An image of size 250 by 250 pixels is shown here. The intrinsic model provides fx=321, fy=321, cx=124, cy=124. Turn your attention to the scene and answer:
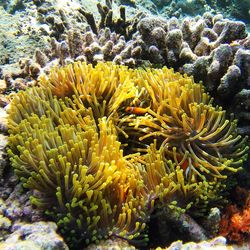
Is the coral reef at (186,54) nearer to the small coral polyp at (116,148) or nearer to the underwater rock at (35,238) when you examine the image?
the small coral polyp at (116,148)

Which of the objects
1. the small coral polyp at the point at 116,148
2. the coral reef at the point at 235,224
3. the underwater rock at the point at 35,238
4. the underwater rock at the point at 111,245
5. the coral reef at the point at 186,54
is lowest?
the coral reef at the point at 235,224

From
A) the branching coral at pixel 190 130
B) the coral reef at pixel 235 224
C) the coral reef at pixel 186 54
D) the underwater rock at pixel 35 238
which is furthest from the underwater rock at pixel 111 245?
the coral reef at pixel 186 54

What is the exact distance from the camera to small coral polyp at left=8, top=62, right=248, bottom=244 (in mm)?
2436

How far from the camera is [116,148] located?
2.66m

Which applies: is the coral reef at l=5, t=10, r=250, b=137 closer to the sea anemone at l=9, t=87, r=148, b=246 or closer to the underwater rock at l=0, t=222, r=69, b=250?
the sea anemone at l=9, t=87, r=148, b=246

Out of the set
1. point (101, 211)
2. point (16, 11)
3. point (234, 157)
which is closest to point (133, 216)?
point (101, 211)

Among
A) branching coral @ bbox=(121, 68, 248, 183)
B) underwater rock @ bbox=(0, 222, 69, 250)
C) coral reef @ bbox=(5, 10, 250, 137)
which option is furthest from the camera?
coral reef @ bbox=(5, 10, 250, 137)

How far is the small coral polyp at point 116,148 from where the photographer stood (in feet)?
7.99

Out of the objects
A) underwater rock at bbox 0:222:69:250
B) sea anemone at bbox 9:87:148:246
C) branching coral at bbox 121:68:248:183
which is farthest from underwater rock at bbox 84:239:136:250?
branching coral at bbox 121:68:248:183

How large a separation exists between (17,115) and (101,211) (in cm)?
123

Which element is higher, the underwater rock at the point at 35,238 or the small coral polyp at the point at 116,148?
the small coral polyp at the point at 116,148

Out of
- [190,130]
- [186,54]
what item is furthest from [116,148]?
[186,54]

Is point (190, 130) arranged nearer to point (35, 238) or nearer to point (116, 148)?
point (116, 148)

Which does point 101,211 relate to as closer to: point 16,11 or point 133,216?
point 133,216
